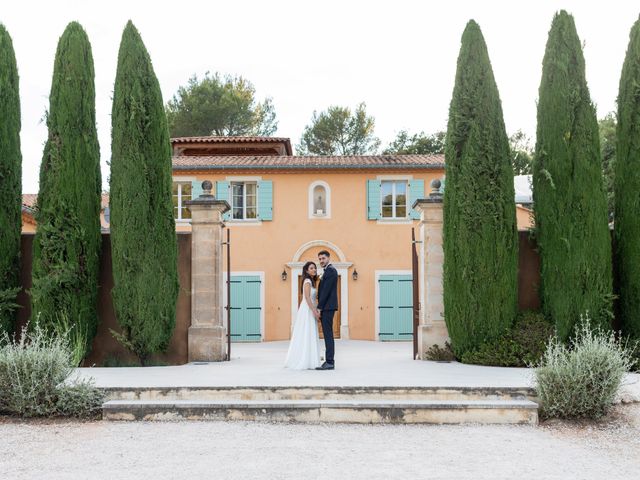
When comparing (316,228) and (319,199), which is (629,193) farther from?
(319,199)

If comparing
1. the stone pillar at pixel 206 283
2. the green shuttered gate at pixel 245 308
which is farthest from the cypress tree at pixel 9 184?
the green shuttered gate at pixel 245 308

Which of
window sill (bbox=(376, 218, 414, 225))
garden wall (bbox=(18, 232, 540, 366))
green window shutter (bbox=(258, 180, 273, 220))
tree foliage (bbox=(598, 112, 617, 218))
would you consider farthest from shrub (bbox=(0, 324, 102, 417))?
tree foliage (bbox=(598, 112, 617, 218))

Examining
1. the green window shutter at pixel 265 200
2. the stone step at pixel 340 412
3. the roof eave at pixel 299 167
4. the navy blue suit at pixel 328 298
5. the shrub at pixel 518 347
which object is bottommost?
the stone step at pixel 340 412

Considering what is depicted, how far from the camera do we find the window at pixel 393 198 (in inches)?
869

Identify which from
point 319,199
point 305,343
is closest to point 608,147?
point 319,199

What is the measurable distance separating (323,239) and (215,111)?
14.9 m

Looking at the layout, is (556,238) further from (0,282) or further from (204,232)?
(0,282)

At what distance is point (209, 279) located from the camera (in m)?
11.7

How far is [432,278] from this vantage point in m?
12.1

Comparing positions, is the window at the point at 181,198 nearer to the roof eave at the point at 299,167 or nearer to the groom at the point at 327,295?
the roof eave at the point at 299,167

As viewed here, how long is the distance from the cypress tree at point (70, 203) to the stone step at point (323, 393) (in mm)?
3275

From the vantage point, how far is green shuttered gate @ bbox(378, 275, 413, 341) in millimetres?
21469

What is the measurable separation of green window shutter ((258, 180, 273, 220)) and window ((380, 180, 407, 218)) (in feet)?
10.7

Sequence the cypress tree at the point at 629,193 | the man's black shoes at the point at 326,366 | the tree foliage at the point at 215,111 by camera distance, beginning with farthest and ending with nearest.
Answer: the tree foliage at the point at 215,111 < the cypress tree at the point at 629,193 < the man's black shoes at the point at 326,366
